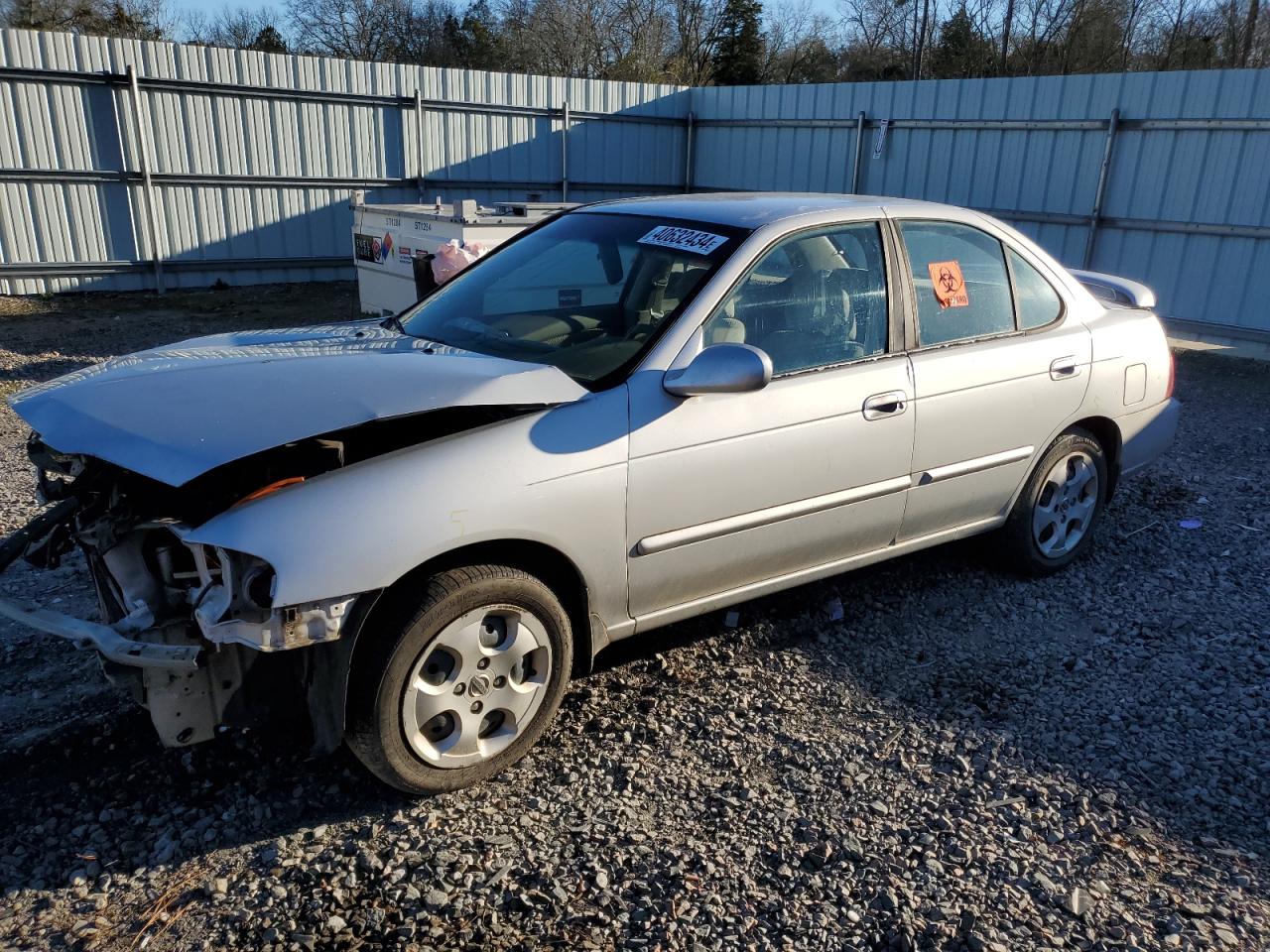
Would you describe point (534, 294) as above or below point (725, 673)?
above

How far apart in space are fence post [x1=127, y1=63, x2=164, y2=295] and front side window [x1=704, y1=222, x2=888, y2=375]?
1245 cm

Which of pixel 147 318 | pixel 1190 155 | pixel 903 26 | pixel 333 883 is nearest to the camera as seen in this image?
pixel 333 883

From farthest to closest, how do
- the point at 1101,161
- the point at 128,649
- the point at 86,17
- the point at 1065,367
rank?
the point at 86,17 → the point at 1101,161 → the point at 1065,367 → the point at 128,649

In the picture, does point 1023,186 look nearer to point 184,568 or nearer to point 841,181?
point 841,181

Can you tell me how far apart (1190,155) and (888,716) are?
34.2 ft

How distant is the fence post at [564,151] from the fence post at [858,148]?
5.08 metres

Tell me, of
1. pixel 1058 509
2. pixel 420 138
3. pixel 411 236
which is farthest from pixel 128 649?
pixel 420 138

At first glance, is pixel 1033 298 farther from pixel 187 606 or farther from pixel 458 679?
pixel 187 606

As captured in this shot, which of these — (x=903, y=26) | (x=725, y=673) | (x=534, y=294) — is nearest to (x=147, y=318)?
(x=534, y=294)

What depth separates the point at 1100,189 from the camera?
12031 mm

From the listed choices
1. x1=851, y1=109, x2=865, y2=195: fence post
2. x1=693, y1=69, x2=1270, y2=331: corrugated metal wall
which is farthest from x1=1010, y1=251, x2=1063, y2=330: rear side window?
x1=851, y1=109, x2=865, y2=195: fence post

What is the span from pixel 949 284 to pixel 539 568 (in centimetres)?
230

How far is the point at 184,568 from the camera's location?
297 cm

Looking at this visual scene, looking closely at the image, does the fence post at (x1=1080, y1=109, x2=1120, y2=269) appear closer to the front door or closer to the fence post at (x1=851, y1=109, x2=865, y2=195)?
the fence post at (x1=851, y1=109, x2=865, y2=195)
